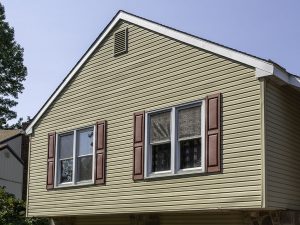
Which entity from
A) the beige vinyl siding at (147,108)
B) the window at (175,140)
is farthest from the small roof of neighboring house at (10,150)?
the window at (175,140)

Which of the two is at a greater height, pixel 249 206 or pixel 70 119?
pixel 70 119

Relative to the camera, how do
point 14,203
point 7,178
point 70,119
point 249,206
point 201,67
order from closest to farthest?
point 249,206 → point 201,67 → point 70,119 → point 14,203 → point 7,178

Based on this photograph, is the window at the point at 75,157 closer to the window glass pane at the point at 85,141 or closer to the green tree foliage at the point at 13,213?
the window glass pane at the point at 85,141

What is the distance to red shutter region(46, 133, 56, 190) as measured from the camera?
19337 mm

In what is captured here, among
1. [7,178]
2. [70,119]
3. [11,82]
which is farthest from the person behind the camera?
[11,82]

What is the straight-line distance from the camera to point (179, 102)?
15242 millimetres

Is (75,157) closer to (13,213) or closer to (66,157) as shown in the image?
(66,157)

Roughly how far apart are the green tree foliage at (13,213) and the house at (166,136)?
4.15m

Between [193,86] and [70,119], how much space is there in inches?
221

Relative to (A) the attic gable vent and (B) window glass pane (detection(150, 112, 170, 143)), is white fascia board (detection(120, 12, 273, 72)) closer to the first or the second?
(A) the attic gable vent

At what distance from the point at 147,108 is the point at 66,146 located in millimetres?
4174

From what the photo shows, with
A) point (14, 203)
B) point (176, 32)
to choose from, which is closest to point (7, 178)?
point (14, 203)

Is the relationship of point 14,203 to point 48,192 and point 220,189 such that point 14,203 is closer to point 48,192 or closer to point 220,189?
point 48,192

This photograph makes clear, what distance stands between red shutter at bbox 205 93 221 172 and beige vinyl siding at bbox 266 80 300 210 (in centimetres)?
127
